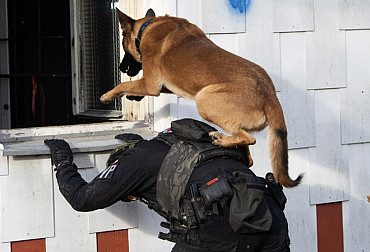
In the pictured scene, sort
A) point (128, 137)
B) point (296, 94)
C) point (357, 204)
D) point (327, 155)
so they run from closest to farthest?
point (128, 137), point (296, 94), point (327, 155), point (357, 204)

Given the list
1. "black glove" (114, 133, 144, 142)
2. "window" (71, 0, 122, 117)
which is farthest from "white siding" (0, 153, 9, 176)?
"window" (71, 0, 122, 117)

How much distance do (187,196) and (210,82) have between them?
2.59 ft

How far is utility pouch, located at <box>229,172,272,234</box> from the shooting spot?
2723 millimetres

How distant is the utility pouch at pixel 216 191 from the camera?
2.75 m

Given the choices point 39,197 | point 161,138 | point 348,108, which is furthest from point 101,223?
point 348,108

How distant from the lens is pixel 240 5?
4.06m

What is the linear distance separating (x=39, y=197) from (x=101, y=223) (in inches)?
14.0

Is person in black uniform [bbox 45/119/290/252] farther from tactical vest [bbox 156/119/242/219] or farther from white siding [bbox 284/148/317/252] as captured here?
white siding [bbox 284/148/317/252]

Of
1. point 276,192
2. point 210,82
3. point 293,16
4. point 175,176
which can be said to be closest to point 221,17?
point 293,16

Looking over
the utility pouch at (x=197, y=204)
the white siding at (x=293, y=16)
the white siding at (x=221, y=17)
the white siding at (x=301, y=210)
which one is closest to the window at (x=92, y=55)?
the white siding at (x=221, y=17)

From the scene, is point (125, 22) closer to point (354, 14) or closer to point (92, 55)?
point (92, 55)

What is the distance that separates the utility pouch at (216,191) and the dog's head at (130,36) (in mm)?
1230

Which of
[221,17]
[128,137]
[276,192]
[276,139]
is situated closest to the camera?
[276,192]

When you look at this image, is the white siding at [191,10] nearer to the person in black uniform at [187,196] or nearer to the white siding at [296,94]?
the white siding at [296,94]
